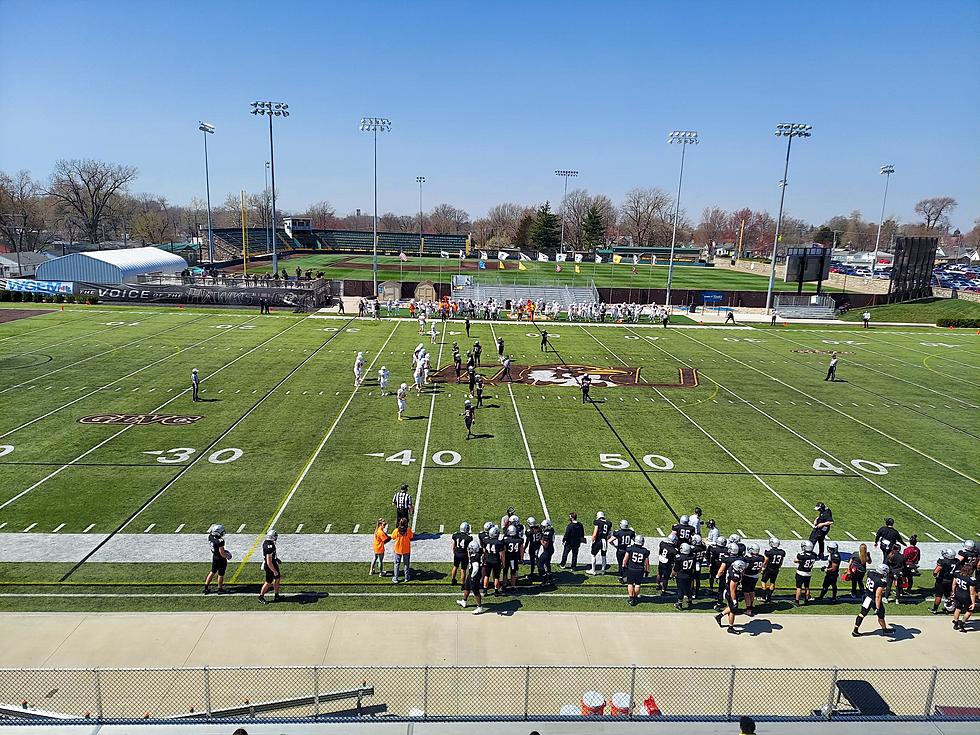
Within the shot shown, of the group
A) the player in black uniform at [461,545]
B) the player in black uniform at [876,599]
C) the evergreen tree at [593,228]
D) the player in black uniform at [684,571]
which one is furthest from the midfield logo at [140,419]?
the evergreen tree at [593,228]

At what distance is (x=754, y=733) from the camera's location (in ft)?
23.1

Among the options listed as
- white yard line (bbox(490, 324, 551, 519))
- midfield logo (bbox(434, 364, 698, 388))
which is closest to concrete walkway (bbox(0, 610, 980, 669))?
white yard line (bbox(490, 324, 551, 519))

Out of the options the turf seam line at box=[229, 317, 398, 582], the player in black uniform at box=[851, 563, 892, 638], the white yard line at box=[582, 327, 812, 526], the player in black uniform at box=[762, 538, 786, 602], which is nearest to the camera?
the player in black uniform at box=[851, 563, 892, 638]

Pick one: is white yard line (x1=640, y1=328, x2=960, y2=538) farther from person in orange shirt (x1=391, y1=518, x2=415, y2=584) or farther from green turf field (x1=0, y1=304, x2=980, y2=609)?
person in orange shirt (x1=391, y1=518, x2=415, y2=584)

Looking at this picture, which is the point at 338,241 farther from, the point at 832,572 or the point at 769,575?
the point at 832,572

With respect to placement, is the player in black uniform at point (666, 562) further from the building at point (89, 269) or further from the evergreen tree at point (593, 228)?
the evergreen tree at point (593, 228)

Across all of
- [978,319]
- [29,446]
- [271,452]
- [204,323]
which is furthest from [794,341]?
[29,446]

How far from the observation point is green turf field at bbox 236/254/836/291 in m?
64.0

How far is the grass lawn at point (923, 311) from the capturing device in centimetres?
5142

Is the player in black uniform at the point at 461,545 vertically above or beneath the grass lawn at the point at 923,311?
beneath

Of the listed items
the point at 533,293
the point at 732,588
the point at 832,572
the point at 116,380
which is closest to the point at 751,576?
the point at 732,588

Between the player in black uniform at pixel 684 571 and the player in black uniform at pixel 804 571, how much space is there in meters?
1.86

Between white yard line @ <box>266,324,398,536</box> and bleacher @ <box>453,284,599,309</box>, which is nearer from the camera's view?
white yard line @ <box>266,324,398,536</box>

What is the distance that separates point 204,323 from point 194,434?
22735 mm
